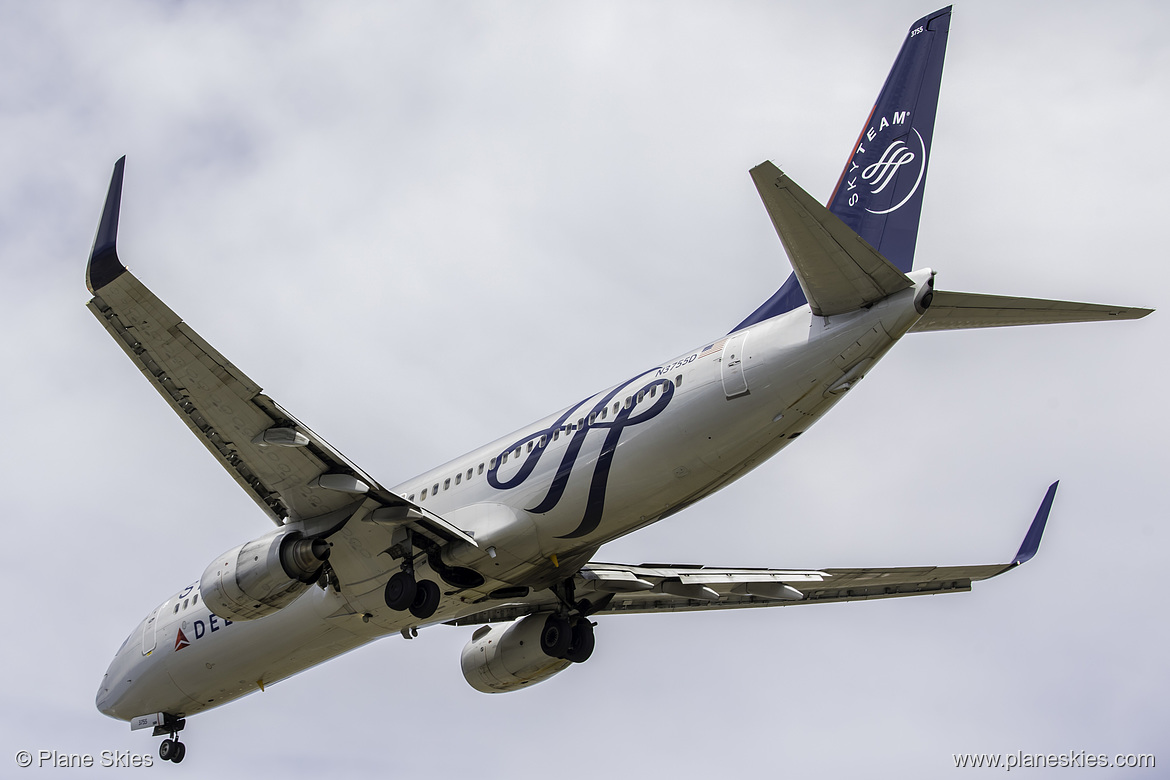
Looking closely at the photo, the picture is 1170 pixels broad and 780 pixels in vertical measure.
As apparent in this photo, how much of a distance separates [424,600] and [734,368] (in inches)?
240

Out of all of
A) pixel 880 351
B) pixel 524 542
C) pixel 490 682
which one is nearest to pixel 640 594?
pixel 490 682

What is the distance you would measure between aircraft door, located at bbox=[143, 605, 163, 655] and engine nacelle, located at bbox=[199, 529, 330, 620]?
4525 mm

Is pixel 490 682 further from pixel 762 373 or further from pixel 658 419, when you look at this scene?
pixel 762 373

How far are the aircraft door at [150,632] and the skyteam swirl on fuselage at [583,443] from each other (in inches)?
312

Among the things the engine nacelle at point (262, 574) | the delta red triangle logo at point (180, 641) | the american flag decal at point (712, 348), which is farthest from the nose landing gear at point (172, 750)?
the american flag decal at point (712, 348)

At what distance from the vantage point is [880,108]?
19.2 metres

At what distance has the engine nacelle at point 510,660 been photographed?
2247 centimetres

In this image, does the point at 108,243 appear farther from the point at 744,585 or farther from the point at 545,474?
the point at 744,585

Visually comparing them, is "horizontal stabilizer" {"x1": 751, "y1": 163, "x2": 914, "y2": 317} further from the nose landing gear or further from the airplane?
the nose landing gear

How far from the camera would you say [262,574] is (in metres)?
18.5

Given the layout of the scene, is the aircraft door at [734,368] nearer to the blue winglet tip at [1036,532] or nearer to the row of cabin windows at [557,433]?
the row of cabin windows at [557,433]

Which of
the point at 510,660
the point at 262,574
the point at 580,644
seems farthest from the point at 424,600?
the point at 510,660

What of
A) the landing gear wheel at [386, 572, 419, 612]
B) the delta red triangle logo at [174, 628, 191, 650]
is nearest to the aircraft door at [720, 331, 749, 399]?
the landing gear wheel at [386, 572, 419, 612]

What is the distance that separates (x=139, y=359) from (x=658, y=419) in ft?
24.0
